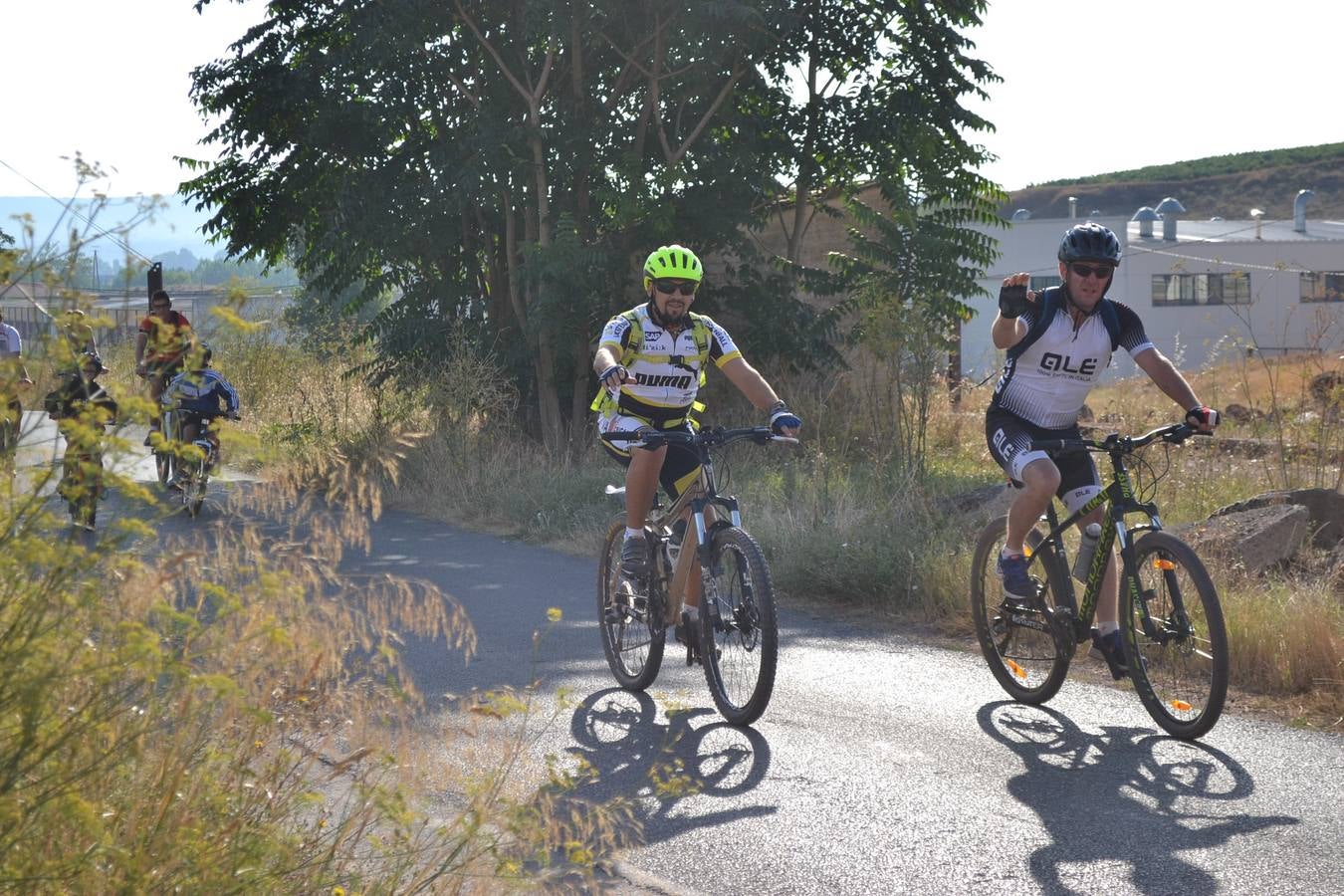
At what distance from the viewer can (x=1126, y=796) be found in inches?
216

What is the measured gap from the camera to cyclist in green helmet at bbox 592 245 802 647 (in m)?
7.20

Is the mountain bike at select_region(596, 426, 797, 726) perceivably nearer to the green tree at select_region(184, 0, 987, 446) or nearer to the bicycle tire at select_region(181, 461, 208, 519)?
the bicycle tire at select_region(181, 461, 208, 519)

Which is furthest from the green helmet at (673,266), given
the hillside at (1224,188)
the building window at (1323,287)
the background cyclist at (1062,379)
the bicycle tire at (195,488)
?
the hillside at (1224,188)

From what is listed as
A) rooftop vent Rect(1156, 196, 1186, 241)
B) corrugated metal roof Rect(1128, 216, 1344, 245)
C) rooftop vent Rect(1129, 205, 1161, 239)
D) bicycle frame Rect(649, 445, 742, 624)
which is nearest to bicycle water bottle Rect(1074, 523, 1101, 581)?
bicycle frame Rect(649, 445, 742, 624)

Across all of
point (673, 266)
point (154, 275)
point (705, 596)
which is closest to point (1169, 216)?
point (154, 275)

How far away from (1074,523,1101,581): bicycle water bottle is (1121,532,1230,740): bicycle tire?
0.26 metres

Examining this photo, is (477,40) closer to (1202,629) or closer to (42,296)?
(1202,629)

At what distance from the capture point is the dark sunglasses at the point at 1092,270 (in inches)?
264

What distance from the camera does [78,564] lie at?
3039 mm

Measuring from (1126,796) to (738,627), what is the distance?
1.76 m

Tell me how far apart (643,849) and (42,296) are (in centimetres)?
255

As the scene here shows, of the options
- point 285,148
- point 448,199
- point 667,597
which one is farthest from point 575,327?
point 667,597

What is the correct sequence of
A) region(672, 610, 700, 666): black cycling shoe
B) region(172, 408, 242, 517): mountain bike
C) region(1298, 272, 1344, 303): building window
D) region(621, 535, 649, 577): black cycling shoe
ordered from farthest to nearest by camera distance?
region(1298, 272, 1344, 303): building window
region(621, 535, 649, 577): black cycling shoe
region(672, 610, 700, 666): black cycling shoe
region(172, 408, 242, 517): mountain bike

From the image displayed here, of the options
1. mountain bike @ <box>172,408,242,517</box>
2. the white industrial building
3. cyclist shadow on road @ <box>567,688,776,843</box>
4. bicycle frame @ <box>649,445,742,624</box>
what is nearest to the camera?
mountain bike @ <box>172,408,242,517</box>
